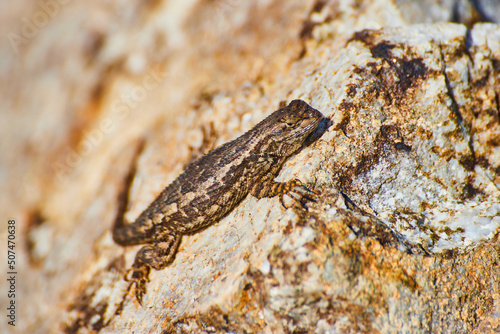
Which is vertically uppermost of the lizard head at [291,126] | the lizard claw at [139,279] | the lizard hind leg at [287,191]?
the lizard head at [291,126]

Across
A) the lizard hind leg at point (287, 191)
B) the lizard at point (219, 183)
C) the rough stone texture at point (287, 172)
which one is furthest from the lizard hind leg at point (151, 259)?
the lizard hind leg at point (287, 191)

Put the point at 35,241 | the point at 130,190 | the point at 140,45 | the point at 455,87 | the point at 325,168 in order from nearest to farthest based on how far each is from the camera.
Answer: the point at 325,168 < the point at 455,87 < the point at 130,190 < the point at 35,241 < the point at 140,45

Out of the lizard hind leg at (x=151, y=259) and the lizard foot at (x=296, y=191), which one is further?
Answer: the lizard hind leg at (x=151, y=259)

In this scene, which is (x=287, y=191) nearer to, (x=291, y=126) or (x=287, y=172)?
(x=287, y=172)

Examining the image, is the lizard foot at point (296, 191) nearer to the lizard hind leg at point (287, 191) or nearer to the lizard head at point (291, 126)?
the lizard hind leg at point (287, 191)

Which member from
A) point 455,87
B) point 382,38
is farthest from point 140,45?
point 455,87

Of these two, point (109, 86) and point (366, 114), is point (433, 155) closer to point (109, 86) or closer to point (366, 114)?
point (366, 114)

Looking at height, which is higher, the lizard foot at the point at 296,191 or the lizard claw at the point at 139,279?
the lizard foot at the point at 296,191

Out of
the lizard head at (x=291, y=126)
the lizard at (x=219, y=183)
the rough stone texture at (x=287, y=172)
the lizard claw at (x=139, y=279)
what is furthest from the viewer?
the lizard claw at (x=139, y=279)
